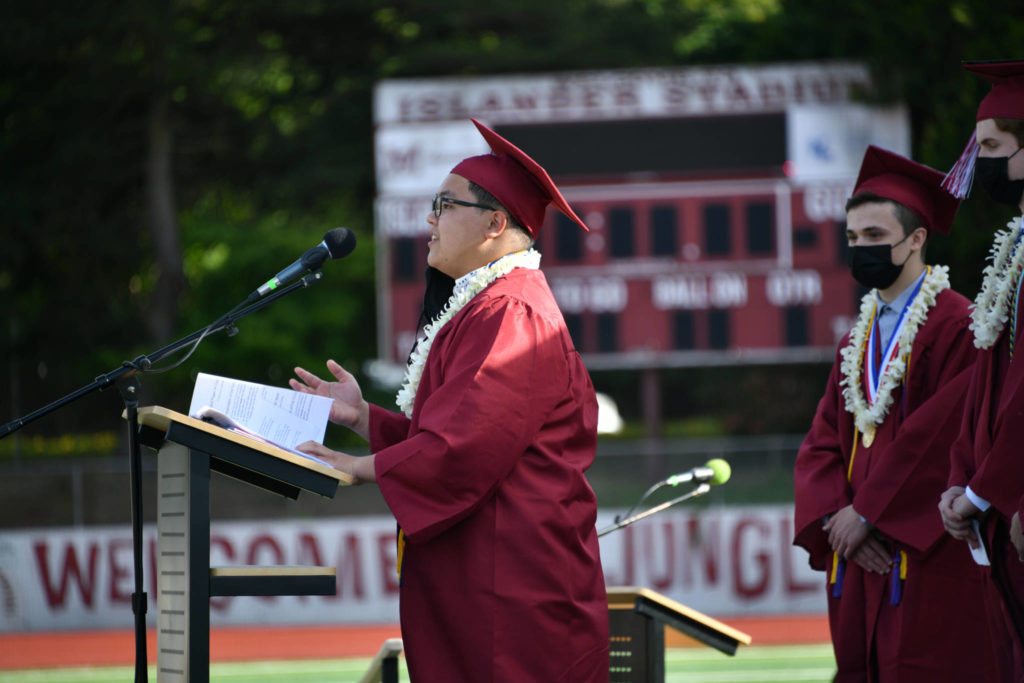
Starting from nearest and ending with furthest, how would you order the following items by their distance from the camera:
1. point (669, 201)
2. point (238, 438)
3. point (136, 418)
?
point (238, 438)
point (136, 418)
point (669, 201)

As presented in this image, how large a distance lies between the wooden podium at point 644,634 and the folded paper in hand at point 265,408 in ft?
5.21

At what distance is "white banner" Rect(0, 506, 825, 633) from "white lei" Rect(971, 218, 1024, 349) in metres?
7.44

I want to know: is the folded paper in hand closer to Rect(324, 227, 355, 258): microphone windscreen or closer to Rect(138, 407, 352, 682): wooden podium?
Rect(138, 407, 352, 682): wooden podium

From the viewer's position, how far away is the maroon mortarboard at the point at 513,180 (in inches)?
132

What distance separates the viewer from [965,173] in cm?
343

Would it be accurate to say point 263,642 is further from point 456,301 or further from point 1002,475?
point 1002,475

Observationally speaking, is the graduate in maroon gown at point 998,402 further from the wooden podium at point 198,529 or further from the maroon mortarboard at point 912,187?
the wooden podium at point 198,529

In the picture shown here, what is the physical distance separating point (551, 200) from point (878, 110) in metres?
11.4

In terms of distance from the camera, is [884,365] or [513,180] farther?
[884,365]

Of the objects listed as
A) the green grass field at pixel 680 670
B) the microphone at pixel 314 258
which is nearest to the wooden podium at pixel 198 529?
the microphone at pixel 314 258

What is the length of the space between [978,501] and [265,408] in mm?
1866

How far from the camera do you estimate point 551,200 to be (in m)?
3.42

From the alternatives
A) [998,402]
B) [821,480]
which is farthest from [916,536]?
[998,402]

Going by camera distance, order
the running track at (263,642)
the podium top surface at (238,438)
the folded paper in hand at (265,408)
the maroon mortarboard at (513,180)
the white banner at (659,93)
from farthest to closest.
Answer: the white banner at (659,93) < the running track at (263,642) < the maroon mortarboard at (513,180) < the folded paper in hand at (265,408) < the podium top surface at (238,438)
